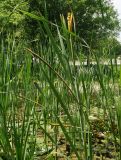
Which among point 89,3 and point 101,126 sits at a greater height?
point 89,3

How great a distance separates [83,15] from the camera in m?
21.7

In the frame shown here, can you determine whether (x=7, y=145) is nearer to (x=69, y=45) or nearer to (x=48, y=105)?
(x=69, y=45)

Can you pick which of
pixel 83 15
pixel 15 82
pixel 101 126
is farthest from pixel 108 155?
pixel 83 15

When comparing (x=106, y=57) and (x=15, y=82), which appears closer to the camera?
(x=15, y=82)

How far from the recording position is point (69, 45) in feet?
3.12

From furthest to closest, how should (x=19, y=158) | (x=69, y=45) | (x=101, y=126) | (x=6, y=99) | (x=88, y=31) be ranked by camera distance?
(x=88, y=31) → (x=101, y=126) → (x=6, y=99) → (x=19, y=158) → (x=69, y=45)

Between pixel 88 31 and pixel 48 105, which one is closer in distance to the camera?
pixel 48 105

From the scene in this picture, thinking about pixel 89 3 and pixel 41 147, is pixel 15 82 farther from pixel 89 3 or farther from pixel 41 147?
pixel 89 3

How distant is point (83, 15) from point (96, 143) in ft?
65.0

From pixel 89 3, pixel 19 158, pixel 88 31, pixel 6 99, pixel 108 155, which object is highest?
pixel 89 3

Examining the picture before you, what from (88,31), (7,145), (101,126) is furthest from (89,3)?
(7,145)

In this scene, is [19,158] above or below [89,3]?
below

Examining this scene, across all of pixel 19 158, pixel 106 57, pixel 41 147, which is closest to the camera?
pixel 19 158

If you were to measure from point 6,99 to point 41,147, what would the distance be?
0.92m
